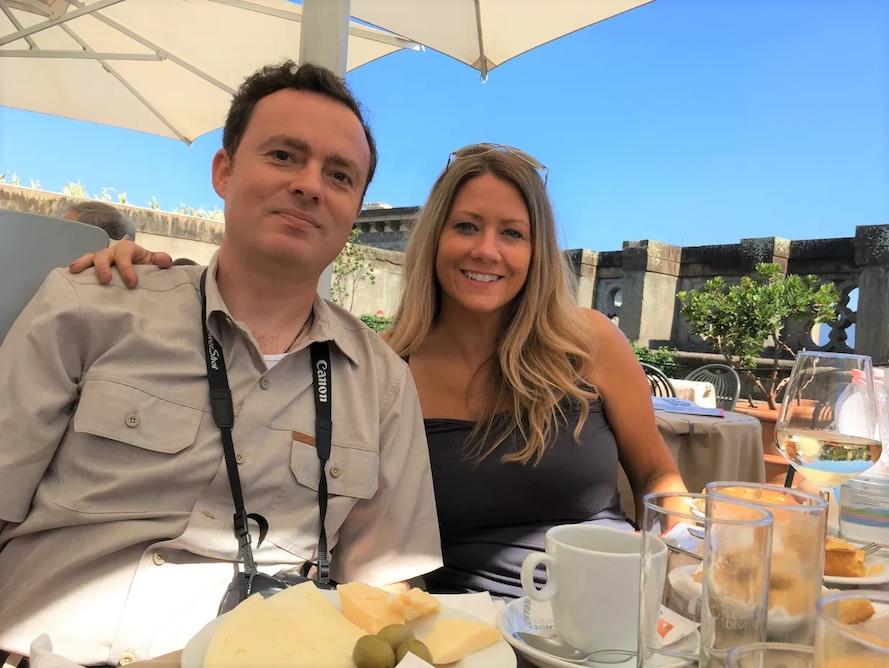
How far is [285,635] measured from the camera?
678 millimetres

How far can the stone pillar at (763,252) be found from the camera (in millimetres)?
10258

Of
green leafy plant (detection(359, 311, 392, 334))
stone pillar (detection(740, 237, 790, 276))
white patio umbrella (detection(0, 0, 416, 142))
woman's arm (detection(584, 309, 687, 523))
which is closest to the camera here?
woman's arm (detection(584, 309, 687, 523))

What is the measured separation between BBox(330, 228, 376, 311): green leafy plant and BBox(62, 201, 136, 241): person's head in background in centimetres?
641

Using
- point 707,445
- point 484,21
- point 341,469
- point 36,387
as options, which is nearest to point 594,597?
point 341,469

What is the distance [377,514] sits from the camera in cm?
155

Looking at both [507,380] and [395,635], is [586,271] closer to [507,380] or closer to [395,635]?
[507,380]

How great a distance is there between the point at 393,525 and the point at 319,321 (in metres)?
0.52

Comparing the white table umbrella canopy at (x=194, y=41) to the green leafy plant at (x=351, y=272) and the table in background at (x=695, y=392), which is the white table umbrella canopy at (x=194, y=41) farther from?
the green leafy plant at (x=351, y=272)

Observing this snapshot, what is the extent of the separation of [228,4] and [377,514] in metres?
4.01

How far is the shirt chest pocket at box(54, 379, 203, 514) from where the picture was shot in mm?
1287

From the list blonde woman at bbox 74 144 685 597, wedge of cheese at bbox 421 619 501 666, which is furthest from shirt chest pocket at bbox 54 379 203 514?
wedge of cheese at bbox 421 619 501 666

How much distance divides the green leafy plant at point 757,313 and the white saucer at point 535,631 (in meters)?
8.24

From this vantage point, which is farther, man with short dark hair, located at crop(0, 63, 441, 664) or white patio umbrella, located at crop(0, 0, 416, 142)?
white patio umbrella, located at crop(0, 0, 416, 142)

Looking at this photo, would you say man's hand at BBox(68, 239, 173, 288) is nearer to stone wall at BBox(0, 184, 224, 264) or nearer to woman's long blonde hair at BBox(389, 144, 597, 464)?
woman's long blonde hair at BBox(389, 144, 597, 464)
